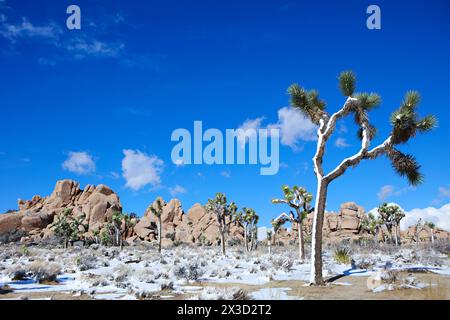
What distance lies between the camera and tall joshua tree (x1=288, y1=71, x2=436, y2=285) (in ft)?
39.9

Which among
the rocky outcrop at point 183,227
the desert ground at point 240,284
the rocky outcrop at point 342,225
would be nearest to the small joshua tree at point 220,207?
the desert ground at point 240,284

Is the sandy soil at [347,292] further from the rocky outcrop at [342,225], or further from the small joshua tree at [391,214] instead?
the rocky outcrop at [342,225]

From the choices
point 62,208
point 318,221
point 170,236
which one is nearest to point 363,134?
point 318,221

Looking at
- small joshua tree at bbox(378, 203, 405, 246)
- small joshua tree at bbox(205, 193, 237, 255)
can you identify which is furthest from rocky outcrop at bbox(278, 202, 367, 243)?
small joshua tree at bbox(205, 193, 237, 255)

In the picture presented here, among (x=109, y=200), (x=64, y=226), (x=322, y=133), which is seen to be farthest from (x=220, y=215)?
(x=109, y=200)

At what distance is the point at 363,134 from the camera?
12.7 meters

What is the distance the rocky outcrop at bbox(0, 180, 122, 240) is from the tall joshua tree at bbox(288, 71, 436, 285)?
6278 cm

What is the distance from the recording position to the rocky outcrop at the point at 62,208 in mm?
73438

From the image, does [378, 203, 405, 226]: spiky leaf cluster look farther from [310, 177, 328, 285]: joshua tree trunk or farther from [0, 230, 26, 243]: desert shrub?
[0, 230, 26, 243]: desert shrub

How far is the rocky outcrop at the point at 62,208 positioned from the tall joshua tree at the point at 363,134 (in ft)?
206
